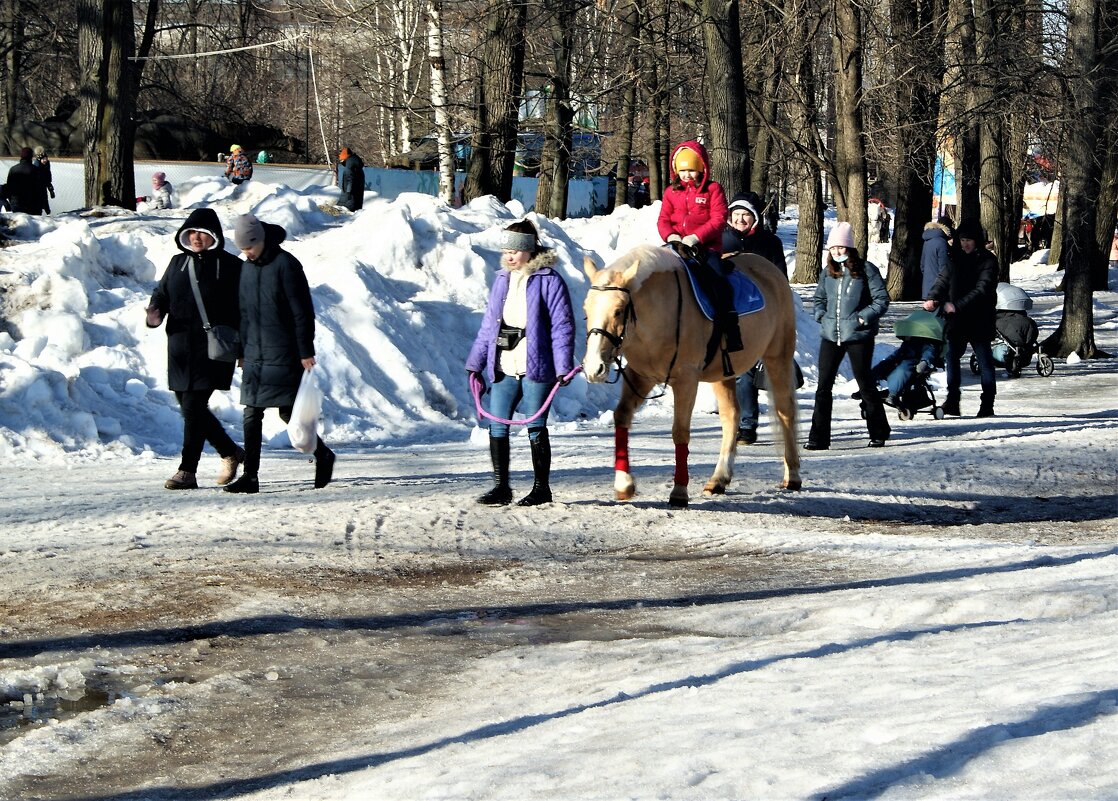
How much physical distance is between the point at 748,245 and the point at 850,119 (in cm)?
1742

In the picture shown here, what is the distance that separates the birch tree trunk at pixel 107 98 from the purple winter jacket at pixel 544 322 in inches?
526

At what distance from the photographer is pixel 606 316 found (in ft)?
31.4

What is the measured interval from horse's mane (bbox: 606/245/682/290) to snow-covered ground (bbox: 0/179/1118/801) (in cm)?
159

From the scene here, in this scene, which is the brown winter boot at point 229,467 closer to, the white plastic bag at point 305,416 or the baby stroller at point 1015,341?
the white plastic bag at point 305,416

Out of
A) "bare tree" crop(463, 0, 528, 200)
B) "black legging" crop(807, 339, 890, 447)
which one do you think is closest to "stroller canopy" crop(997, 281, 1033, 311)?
"bare tree" crop(463, 0, 528, 200)

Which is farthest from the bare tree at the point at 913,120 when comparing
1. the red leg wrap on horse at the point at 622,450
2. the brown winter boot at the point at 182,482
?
the brown winter boot at the point at 182,482

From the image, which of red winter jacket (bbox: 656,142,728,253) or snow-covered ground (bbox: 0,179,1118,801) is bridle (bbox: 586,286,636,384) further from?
red winter jacket (bbox: 656,142,728,253)

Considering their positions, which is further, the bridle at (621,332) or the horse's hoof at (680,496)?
the horse's hoof at (680,496)

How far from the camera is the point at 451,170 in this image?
31781mm

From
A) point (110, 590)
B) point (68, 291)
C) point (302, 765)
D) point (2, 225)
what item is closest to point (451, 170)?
point (2, 225)

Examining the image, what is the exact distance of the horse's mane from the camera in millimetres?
9844

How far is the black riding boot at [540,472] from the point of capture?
10.2 meters

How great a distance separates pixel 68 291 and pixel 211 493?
5.97 metres

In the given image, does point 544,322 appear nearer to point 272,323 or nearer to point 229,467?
point 272,323
